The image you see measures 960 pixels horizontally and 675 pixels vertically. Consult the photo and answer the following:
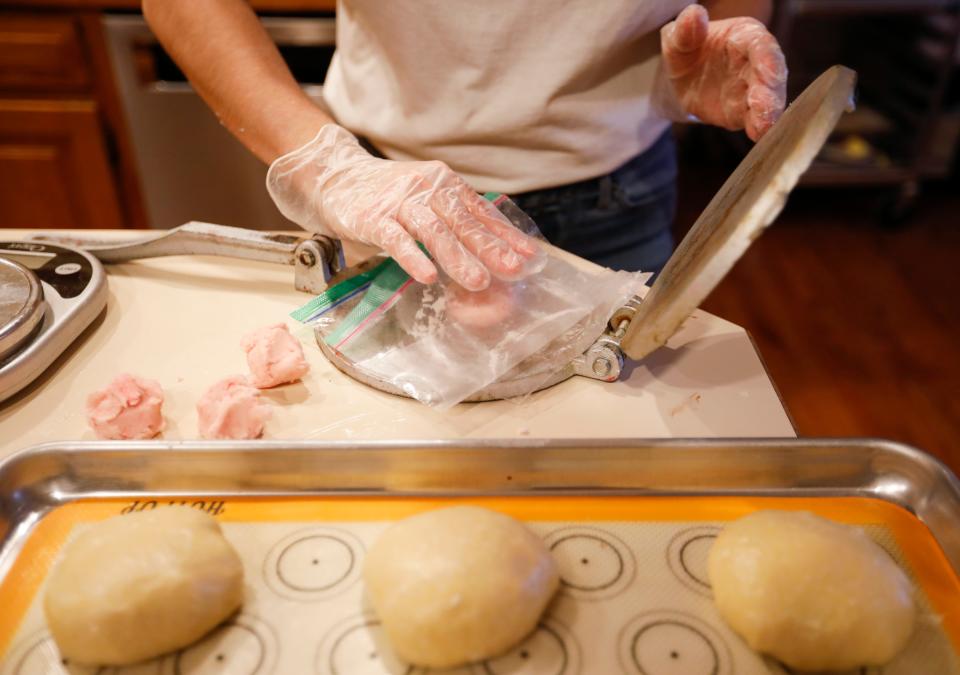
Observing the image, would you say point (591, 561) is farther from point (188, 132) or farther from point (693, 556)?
point (188, 132)

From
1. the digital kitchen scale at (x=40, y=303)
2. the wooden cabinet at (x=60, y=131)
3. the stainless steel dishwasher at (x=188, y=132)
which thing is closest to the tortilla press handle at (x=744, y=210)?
the digital kitchen scale at (x=40, y=303)

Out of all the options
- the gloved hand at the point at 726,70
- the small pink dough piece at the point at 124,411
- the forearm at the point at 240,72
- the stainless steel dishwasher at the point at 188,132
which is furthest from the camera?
the stainless steel dishwasher at the point at 188,132

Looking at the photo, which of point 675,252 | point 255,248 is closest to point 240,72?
point 255,248

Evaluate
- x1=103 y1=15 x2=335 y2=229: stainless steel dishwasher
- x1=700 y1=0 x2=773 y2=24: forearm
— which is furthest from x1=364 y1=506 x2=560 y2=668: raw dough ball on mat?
x1=103 y1=15 x2=335 y2=229: stainless steel dishwasher

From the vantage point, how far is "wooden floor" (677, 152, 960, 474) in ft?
6.29

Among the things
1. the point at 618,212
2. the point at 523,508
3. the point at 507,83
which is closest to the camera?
the point at 523,508

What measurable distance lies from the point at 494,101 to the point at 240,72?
1.10 feet

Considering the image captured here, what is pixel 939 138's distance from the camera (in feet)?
8.71

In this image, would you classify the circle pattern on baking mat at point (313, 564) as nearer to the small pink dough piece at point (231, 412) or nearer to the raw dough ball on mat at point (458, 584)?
the raw dough ball on mat at point (458, 584)

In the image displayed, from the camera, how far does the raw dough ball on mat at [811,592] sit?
53 centimetres

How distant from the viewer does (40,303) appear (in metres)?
0.79

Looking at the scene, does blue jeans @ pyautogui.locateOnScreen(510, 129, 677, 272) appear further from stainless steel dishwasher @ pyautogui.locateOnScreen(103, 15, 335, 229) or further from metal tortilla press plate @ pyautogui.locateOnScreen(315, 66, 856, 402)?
stainless steel dishwasher @ pyautogui.locateOnScreen(103, 15, 335, 229)

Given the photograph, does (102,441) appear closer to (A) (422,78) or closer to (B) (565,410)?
(B) (565,410)

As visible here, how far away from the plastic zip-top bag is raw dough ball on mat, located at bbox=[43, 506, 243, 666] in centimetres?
24
